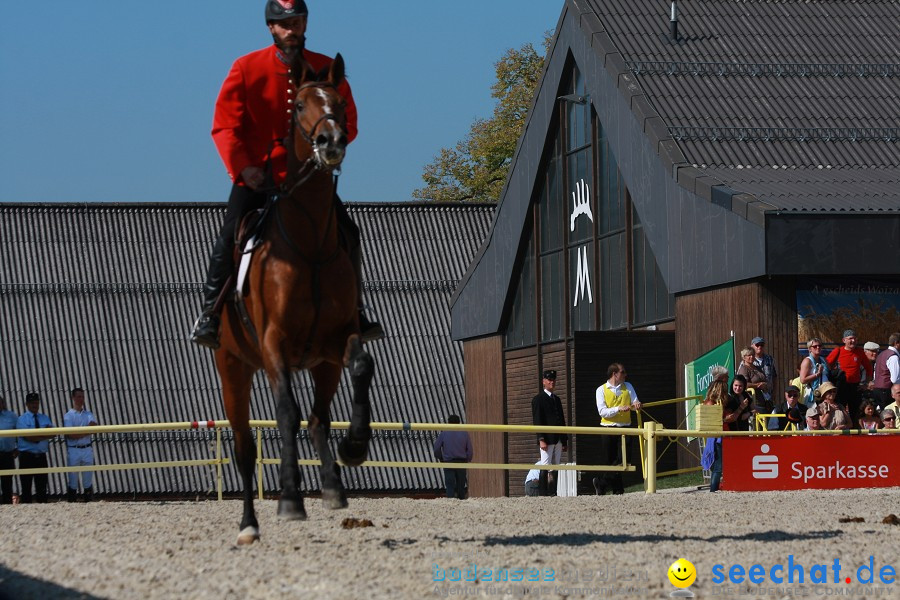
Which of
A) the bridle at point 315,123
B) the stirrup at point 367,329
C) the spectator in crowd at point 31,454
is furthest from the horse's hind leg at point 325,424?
the spectator in crowd at point 31,454

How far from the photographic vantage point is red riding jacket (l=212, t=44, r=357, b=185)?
1173cm

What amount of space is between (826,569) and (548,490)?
1876cm

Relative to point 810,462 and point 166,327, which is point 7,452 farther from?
point 166,327

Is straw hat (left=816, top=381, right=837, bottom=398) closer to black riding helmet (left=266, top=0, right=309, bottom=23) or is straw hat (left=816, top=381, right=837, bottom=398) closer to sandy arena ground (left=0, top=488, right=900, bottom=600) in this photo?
sandy arena ground (left=0, top=488, right=900, bottom=600)

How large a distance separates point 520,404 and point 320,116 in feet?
99.2

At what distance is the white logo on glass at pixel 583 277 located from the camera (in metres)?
36.3

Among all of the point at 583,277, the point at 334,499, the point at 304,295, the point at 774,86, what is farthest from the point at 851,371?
the point at 304,295

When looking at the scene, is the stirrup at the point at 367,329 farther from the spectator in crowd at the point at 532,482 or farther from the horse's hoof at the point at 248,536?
the spectator in crowd at the point at 532,482

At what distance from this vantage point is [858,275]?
27.3 meters

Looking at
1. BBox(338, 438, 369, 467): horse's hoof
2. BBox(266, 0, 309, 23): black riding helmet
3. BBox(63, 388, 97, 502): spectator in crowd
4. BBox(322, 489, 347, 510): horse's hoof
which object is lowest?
BBox(63, 388, 97, 502): spectator in crowd

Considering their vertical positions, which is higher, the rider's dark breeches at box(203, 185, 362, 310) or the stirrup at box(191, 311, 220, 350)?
the rider's dark breeches at box(203, 185, 362, 310)

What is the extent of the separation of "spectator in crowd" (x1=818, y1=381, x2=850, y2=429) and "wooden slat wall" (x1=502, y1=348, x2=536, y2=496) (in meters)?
16.1

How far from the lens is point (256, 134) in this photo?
12.0m

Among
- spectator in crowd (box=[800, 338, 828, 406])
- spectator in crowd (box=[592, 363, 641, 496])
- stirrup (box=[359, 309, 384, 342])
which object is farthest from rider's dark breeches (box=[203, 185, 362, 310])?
spectator in crowd (box=[800, 338, 828, 406])
